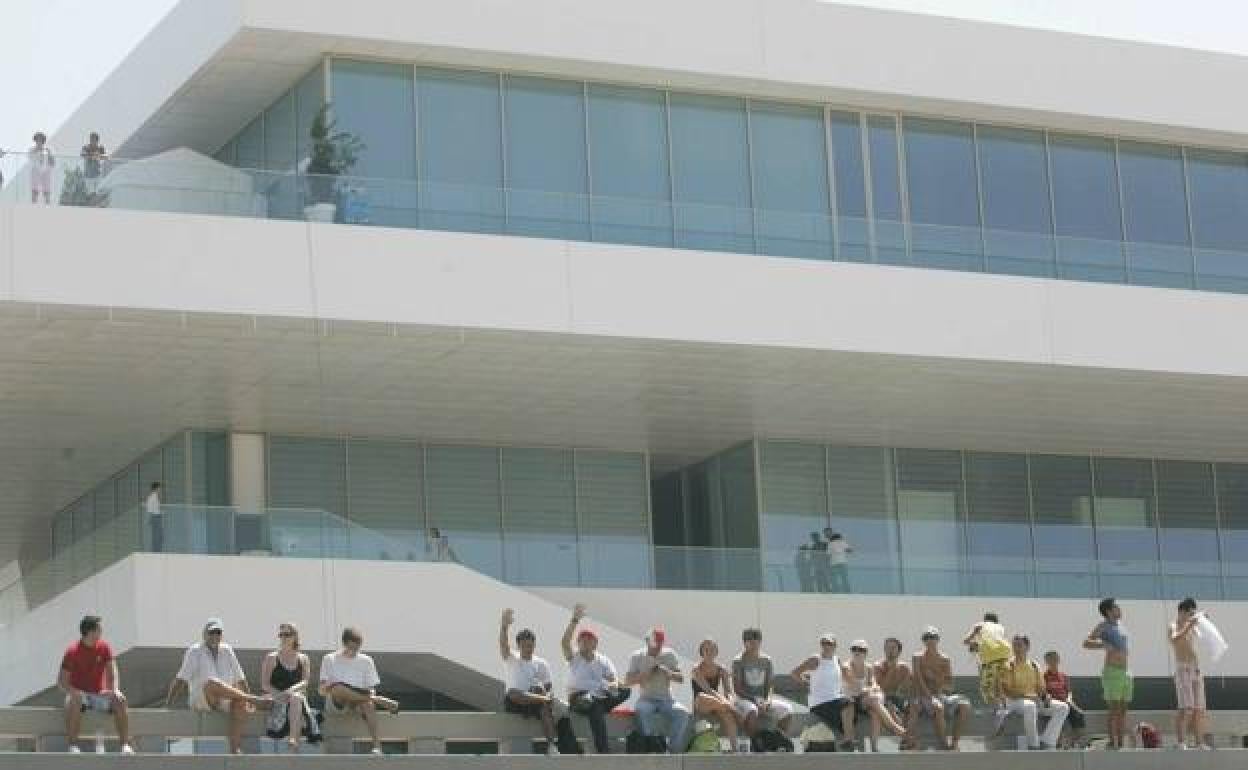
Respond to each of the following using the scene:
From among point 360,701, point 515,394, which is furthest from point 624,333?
point 360,701

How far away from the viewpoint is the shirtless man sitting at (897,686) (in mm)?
28203

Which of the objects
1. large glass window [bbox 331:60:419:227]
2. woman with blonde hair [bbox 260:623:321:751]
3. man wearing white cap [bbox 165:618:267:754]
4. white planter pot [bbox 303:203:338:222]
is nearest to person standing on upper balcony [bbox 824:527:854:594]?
large glass window [bbox 331:60:419:227]

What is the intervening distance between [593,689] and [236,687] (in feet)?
11.9

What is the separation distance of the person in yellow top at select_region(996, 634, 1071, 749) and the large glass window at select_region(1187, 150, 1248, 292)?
13955mm

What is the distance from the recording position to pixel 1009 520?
1682 inches

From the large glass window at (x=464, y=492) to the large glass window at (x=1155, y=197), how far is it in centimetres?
1033

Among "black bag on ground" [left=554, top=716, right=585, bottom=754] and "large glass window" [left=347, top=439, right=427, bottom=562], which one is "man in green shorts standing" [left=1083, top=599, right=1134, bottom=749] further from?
"large glass window" [left=347, top=439, right=427, bottom=562]

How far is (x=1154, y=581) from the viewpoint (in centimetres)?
4178

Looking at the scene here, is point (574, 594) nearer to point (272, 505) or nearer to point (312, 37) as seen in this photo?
point (272, 505)

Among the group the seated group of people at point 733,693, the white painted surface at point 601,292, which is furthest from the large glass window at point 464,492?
the seated group of people at point 733,693

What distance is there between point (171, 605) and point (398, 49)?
805 centimetres

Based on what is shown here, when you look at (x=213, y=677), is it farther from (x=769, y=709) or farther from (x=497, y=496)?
(x=497, y=496)

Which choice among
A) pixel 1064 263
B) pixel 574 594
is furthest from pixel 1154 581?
pixel 574 594

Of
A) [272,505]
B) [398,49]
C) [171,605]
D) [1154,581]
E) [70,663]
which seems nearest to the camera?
[70,663]
